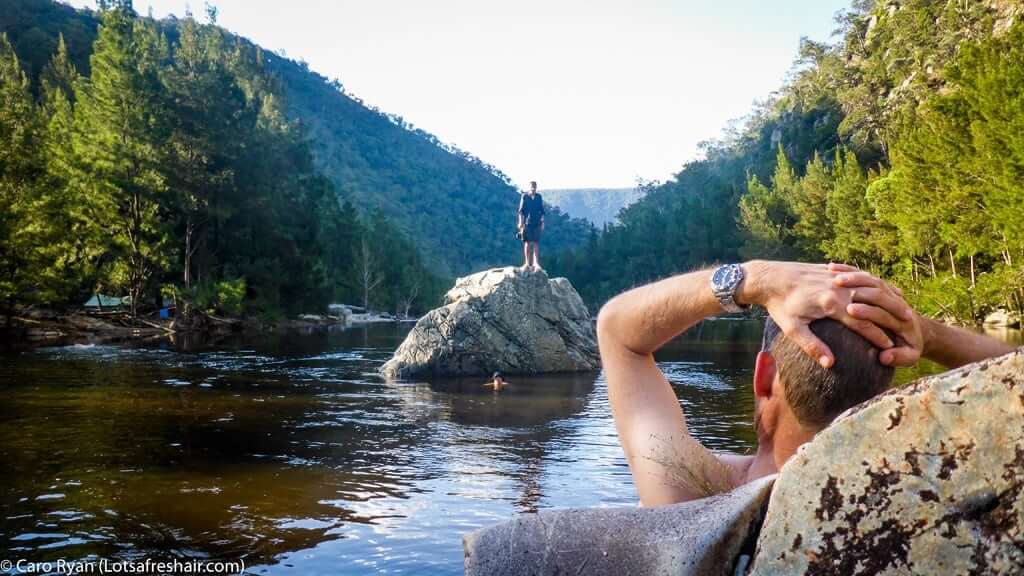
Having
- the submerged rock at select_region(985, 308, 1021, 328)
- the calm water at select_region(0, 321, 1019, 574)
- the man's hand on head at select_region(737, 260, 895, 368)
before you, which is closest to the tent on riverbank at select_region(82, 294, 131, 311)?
the calm water at select_region(0, 321, 1019, 574)

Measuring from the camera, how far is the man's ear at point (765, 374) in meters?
1.69

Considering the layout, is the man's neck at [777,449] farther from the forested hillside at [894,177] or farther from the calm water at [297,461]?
the forested hillside at [894,177]

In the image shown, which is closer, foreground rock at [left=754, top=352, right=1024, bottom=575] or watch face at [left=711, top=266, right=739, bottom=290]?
foreground rock at [left=754, top=352, right=1024, bottom=575]

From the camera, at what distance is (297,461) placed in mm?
9438

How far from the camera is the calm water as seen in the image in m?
6.31

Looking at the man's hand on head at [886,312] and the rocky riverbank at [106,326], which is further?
the rocky riverbank at [106,326]

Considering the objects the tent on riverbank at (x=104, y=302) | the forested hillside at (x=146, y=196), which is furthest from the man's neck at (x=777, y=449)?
the tent on riverbank at (x=104, y=302)

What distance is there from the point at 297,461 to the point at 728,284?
8471 mm

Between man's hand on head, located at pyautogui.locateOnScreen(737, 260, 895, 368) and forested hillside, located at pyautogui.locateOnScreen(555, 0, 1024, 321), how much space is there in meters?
20.1

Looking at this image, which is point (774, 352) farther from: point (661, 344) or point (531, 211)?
point (531, 211)

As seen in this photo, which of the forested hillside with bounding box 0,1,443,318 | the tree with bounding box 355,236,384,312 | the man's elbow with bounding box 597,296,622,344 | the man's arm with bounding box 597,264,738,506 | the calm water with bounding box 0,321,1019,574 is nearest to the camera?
the man's arm with bounding box 597,264,738,506

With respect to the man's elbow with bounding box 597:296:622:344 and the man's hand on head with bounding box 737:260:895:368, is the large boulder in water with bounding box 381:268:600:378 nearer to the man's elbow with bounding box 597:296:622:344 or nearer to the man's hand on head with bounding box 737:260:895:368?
the man's elbow with bounding box 597:296:622:344

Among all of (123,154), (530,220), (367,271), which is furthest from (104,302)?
(367,271)

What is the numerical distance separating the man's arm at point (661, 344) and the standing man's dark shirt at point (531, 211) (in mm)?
19765
